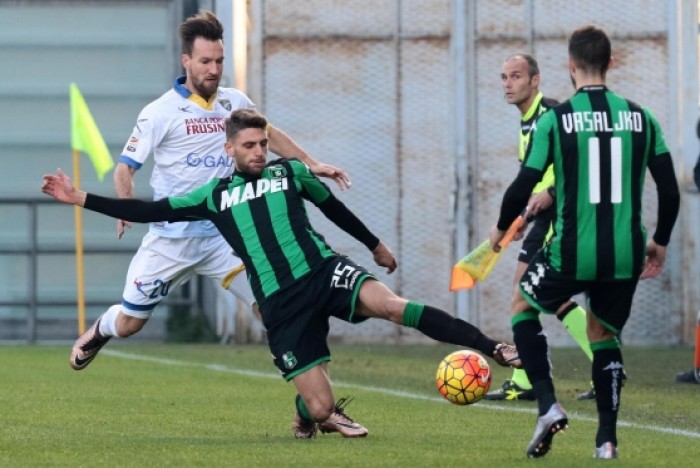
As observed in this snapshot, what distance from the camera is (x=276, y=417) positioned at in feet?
29.2

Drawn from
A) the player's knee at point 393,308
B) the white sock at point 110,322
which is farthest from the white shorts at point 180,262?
the player's knee at point 393,308

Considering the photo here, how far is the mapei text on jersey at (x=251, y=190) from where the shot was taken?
7.80 metres

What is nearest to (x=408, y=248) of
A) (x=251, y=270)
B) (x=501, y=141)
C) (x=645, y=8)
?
(x=501, y=141)

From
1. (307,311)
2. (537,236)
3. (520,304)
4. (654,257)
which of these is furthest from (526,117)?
(654,257)


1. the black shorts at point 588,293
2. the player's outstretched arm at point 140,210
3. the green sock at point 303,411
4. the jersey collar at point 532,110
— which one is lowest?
the green sock at point 303,411

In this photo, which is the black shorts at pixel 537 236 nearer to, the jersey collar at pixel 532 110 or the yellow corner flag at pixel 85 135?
the jersey collar at pixel 532 110

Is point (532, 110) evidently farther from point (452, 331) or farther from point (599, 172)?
point (599, 172)

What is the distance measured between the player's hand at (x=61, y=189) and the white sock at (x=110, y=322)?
1.95 m

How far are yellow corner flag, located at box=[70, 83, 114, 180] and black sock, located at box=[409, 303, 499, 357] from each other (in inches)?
367

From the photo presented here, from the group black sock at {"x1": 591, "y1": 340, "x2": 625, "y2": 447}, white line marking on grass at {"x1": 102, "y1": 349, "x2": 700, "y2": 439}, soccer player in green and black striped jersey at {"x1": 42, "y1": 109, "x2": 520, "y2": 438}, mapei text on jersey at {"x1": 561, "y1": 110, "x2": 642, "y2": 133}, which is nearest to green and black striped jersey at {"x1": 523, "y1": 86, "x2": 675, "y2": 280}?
mapei text on jersey at {"x1": 561, "y1": 110, "x2": 642, "y2": 133}

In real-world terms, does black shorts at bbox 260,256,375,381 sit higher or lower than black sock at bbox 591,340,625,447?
higher

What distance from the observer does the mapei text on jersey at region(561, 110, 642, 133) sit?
6555mm

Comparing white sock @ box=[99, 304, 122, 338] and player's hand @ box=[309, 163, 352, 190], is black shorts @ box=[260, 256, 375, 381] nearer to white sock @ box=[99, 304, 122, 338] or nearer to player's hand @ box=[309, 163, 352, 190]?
player's hand @ box=[309, 163, 352, 190]

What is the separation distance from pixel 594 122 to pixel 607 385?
1.04 metres
